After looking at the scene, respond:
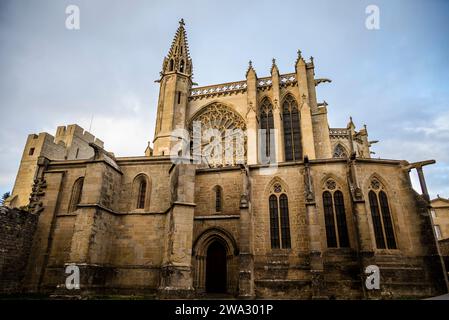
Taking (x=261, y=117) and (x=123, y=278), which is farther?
(x=261, y=117)

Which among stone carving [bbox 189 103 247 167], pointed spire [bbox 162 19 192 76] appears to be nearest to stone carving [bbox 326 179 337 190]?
stone carving [bbox 189 103 247 167]

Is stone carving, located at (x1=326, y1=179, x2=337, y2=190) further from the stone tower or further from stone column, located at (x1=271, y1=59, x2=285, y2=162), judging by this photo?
the stone tower

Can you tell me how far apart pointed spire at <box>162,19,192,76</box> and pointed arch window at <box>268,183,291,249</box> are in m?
17.3

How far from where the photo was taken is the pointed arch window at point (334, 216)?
12.8 m

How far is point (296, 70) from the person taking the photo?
23.2m

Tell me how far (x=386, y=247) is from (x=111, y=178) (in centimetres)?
1452

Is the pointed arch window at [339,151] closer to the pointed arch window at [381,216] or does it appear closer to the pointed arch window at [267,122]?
the pointed arch window at [267,122]

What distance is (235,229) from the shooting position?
1339 cm

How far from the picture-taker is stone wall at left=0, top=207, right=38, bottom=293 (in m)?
12.6

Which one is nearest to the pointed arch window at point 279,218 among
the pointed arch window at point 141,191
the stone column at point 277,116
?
the stone column at point 277,116

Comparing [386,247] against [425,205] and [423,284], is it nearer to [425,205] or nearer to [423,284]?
[423,284]

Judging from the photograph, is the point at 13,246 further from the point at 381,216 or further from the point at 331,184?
the point at 381,216

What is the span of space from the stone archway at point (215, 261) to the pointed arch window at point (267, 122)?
9.96 m
